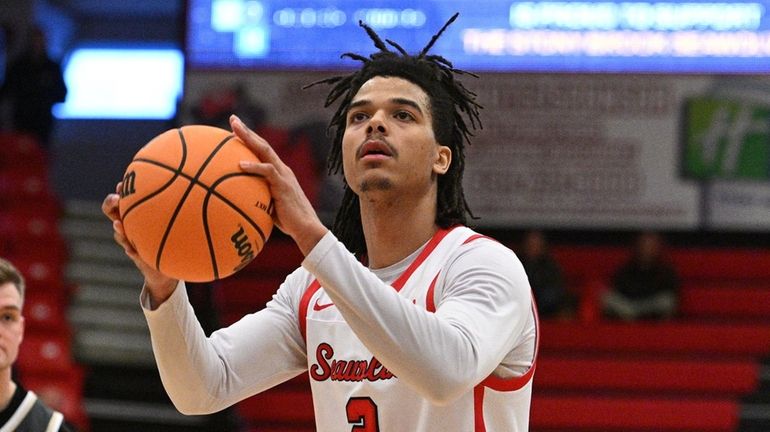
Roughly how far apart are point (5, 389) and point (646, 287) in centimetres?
687

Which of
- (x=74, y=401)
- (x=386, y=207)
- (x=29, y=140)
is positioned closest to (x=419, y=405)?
(x=386, y=207)

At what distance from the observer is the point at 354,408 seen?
2.98 m

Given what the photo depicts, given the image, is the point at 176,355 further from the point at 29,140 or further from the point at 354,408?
the point at 29,140

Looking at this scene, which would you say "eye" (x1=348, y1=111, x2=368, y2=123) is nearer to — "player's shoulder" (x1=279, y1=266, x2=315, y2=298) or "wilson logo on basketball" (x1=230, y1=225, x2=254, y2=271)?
"player's shoulder" (x1=279, y1=266, x2=315, y2=298)

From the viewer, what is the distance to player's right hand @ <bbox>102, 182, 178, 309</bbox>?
2752mm

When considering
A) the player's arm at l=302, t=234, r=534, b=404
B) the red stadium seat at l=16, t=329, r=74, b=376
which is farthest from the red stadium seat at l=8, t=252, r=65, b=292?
the player's arm at l=302, t=234, r=534, b=404

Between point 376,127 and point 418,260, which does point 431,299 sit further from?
point 376,127

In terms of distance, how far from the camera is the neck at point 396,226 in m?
3.13

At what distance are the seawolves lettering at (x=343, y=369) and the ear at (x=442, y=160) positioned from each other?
56cm

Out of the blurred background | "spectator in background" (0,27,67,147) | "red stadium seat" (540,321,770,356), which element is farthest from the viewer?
"spectator in background" (0,27,67,147)

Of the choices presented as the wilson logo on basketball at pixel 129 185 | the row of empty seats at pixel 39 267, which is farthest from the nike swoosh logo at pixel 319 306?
the row of empty seats at pixel 39 267

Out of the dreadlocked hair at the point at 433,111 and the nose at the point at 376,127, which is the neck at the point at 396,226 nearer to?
the dreadlocked hair at the point at 433,111

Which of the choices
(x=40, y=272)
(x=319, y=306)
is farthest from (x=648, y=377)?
(x=319, y=306)

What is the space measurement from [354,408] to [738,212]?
7434 mm
